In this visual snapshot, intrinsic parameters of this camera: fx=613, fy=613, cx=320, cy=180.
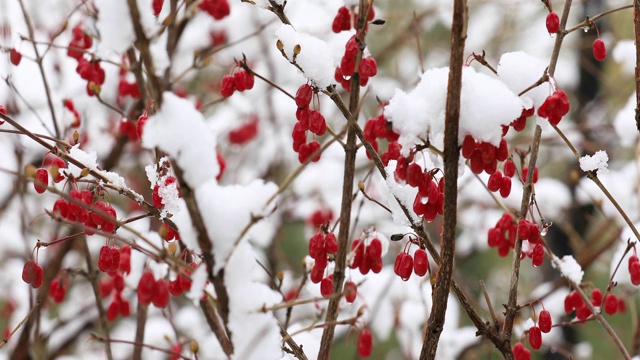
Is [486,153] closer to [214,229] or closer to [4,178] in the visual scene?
[214,229]

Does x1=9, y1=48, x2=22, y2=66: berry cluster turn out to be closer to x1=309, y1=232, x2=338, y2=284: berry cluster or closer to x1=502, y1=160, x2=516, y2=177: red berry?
x1=309, y1=232, x2=338, y2=284: berry cluster

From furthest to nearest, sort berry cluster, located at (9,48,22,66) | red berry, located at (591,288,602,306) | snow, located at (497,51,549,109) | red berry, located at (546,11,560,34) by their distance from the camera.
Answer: berry cluster, located at (9,48,22,66)
red berry, located at (591,288,602,306)
red berry, located at (546,11,560,34)
snow, located at (497,51,549,109)

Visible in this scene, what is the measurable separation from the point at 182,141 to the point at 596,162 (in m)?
1.01

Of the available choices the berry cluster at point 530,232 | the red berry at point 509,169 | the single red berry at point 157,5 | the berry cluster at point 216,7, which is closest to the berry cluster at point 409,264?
the berry cluster at point 530,232

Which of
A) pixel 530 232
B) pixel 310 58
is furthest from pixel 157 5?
pixel 530 232

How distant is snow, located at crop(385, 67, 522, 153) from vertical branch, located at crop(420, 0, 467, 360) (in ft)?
0.22

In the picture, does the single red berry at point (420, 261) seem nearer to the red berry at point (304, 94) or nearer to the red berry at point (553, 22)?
the red berry at point (304, 94)

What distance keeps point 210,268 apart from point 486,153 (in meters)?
0.58

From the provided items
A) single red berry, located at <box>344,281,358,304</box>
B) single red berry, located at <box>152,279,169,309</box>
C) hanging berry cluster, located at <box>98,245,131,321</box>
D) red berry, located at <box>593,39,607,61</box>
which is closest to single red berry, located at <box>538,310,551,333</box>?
single red berry, located at <box>344,281,358,304</box>

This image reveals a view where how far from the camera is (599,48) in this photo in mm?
1670

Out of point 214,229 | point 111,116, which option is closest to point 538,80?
point 214,229

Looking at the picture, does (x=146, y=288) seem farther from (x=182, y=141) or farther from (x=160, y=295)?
(x=182, y=141)

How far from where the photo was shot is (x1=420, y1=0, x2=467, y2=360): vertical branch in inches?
41.2

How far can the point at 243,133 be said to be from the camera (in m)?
4.20
